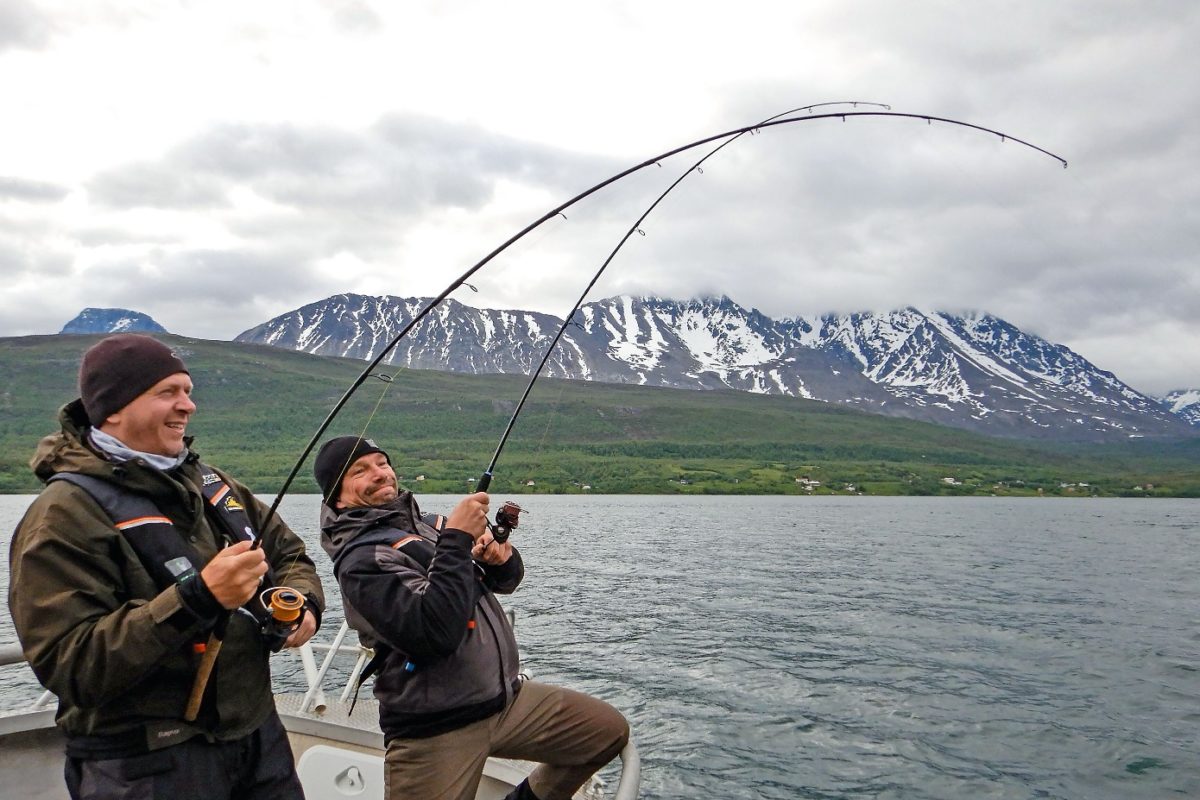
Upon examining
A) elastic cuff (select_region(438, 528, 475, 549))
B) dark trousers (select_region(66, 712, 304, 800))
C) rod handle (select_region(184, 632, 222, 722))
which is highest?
elastic cuff (select_region(438, 528, 475, 549))

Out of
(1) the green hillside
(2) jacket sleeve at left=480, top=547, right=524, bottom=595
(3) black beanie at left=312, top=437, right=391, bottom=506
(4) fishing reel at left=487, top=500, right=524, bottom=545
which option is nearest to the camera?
(3) black beanie at left=312, top=437, right=391, bottom=506

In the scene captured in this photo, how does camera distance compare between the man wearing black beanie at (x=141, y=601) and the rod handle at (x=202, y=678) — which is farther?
the rod handle at (x=202, y=678)

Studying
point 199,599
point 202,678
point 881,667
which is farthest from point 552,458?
point 199,599

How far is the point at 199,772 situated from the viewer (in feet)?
10.2

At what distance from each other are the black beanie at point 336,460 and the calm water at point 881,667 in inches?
315

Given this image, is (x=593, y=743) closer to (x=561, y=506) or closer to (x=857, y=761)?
(x=857, y=761)

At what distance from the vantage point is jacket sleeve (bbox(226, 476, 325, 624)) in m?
3.92

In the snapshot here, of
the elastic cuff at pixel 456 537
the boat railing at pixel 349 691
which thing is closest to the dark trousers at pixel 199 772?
the elastic cuff at pixel 456 537

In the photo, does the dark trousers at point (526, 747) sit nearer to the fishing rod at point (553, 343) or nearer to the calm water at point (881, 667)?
the fishing rod at point (553, 343)

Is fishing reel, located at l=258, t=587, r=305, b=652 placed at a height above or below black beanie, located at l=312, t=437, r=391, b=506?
below

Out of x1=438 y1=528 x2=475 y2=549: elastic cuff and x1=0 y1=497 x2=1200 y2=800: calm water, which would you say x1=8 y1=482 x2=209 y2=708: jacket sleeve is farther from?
x1=0 y1=497 x2=1200 y2=800: calm water

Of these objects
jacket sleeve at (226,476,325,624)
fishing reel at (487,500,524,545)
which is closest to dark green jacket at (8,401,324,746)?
jacket sleeve at (226,476,325,624)

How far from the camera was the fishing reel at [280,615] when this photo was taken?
339 cm

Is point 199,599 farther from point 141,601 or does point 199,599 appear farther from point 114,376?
point 114,376
